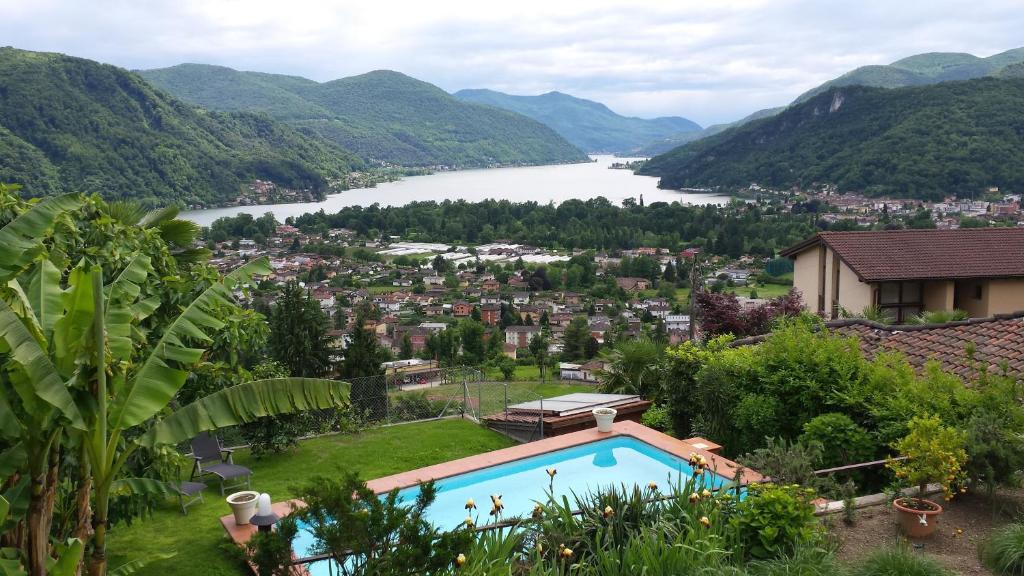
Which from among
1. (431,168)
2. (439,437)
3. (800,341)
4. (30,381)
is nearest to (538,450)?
(439,437)

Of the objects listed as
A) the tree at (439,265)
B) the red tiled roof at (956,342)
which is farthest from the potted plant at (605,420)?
the tree at (439,265)

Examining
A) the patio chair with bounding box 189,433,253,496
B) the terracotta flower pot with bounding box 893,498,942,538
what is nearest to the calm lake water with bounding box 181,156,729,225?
the patio chair with bounding box 189,433,253,496

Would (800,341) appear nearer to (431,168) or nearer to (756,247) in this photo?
(756,247)

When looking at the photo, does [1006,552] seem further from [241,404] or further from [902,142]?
[902,142]

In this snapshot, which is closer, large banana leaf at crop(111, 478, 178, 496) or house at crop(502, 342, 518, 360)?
large banana leaf at crop(111, 478, 178, 496)

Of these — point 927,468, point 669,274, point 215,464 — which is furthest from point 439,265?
point 927,468

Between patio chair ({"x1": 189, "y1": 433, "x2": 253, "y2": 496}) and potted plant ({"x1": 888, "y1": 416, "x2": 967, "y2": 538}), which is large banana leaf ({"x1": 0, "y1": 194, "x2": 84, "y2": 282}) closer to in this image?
patio chair ({"x1": 189, "y1": 433, "x2": 253, "y2": 496})

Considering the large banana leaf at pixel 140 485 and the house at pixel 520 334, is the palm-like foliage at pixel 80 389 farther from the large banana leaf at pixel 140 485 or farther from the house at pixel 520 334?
the house at pixel 520 334
